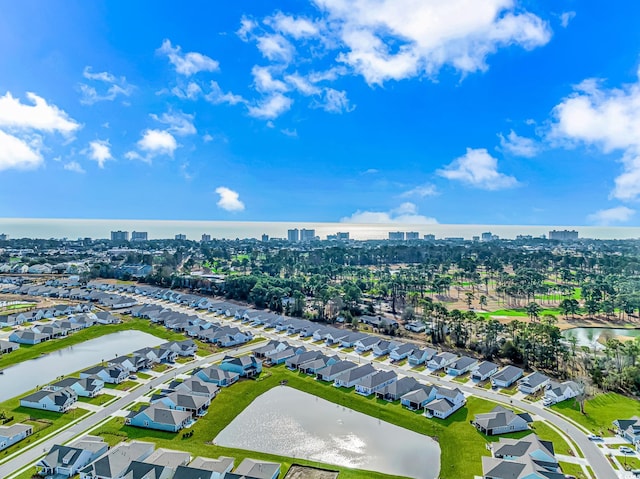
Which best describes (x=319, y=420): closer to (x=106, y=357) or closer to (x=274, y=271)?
(x=106, y=357)

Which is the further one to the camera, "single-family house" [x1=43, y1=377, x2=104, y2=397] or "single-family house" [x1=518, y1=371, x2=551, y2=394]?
"single-family house" [x1=518, y1=371, x2=551, y2=394]

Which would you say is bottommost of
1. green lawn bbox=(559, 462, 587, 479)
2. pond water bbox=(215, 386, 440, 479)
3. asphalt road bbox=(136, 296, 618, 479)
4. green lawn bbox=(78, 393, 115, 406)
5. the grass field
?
pond water bbox=(215, 386, 440, 479)

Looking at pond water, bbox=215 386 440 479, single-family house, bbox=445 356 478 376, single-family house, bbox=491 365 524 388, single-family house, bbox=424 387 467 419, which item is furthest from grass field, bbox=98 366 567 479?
single-family house, bbox=445 356 478 376

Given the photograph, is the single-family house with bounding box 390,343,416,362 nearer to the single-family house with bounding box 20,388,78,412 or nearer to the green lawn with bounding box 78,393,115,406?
the green lawn with bounding box 78,393,115,406

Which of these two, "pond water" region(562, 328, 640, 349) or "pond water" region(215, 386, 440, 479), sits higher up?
"pond water" region(562, 328, 640, 349)

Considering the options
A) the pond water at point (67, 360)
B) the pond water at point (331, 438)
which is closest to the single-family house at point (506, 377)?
the pond water at point (331, 438)
